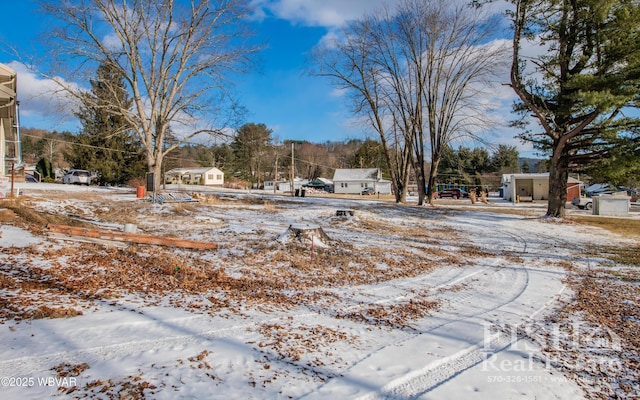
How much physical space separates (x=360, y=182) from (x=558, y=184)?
1719 inches

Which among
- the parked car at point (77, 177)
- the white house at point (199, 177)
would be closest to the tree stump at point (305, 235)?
the parked car at point (77, 177)

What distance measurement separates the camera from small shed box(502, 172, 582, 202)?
4238cm

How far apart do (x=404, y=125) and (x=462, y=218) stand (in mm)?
9864

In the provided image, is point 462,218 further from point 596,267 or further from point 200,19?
point 200,19

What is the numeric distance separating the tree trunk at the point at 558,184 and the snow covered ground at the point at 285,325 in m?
11.4

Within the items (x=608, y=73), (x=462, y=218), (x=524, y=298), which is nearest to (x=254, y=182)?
(x=462, y=218)

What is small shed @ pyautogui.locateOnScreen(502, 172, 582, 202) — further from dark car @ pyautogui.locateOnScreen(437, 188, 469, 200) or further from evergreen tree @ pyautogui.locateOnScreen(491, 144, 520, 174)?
evergreen tree @ pyautogui.locateOnScreen(491, 144, 520, 174)

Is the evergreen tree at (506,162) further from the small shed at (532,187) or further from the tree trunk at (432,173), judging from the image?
the tree trunk at (432,173)

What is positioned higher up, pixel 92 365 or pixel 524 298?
pixel 92 365

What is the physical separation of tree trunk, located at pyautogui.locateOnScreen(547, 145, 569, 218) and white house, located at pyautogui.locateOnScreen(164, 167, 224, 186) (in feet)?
172

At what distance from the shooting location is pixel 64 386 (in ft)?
9.23

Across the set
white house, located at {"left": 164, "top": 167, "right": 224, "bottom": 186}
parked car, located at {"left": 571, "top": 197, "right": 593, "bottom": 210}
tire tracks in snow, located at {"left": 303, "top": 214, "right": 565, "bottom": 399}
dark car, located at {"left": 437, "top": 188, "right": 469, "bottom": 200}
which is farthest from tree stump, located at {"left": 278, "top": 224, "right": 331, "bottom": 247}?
white house, located at {"left": 164, "top": 167, "right": 224, "bottom": 186}

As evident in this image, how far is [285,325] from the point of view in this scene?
14.8 feet

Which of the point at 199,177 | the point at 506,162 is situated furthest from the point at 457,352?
the point at 506,162
